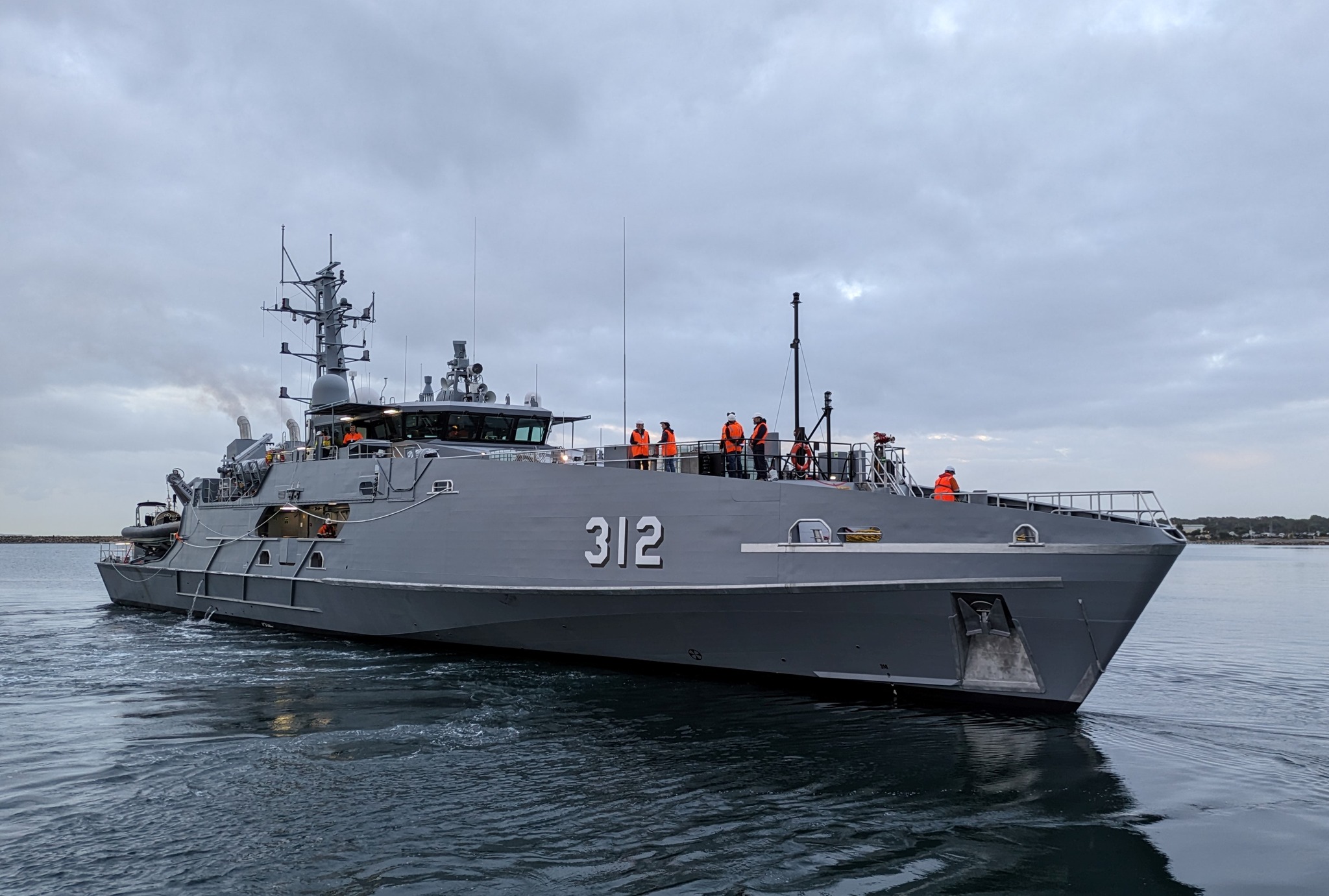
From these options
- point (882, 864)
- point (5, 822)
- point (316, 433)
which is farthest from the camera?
point (316, 433)

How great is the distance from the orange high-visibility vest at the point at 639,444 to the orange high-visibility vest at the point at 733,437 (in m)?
1.26

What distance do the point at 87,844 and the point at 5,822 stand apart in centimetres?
110

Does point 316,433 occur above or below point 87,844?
above

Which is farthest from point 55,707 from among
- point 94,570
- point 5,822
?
point 94,570

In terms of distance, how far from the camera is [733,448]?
12.4 m

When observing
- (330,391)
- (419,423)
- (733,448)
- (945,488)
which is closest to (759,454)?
(733,448)

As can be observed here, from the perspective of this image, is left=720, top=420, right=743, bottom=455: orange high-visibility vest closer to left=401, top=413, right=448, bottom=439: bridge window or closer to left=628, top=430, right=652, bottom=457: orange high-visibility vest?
left=628, top=430, right=652, bottom=457: orange high-visibility vest

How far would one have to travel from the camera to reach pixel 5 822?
7.09 meters

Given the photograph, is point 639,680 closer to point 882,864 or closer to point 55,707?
point 882,864

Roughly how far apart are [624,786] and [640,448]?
597cm

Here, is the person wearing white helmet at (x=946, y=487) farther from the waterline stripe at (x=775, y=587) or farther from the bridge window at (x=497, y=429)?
the bridge window at (x=497, y=429)

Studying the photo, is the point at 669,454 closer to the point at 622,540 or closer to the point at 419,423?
the point at 622,540

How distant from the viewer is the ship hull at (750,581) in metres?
10.3

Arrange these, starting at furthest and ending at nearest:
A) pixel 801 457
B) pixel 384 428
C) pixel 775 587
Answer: pixel 384 428 < pixel 801 457 < pixel 775 587
